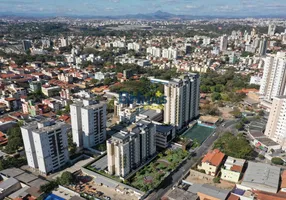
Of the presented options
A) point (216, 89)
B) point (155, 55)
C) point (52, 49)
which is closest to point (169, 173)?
point (216, 89)

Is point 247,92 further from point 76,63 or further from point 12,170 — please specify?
point 76,63

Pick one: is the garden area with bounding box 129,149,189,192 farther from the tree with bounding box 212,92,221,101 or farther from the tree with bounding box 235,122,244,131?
the tree with bounding box 212,92,221,101

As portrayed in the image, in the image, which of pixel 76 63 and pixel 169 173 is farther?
pixel 76 63

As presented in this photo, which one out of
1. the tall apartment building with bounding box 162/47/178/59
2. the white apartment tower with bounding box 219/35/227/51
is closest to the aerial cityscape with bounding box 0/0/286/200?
the tall apartment building with bounding box 162/47/178/59

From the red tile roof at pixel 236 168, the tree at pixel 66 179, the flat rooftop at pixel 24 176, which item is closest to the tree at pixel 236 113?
the red tile roof at pixel 236 168

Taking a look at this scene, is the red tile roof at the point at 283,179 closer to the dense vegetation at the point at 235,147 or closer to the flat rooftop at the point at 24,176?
the dense vegetation at the point at 235,147

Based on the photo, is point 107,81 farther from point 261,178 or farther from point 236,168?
point 261,178

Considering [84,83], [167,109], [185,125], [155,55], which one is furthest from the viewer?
[155,55]
